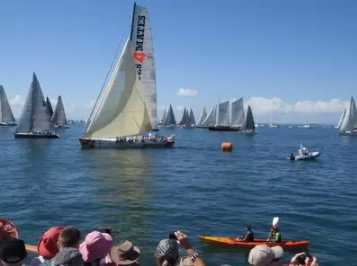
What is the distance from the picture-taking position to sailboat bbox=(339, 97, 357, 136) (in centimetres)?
14400

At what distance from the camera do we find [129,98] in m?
64.4

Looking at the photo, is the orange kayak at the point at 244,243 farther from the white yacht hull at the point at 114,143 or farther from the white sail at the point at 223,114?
the white sail at the point at 223,114

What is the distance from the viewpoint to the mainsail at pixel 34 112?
294ft

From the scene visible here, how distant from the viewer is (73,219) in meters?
23.8

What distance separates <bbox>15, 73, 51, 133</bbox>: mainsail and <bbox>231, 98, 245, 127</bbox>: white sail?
85422mm

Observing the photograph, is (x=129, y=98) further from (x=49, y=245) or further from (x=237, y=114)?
(x=237, y=114)

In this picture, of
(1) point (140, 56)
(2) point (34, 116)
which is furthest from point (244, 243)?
(2) point (34, 116)

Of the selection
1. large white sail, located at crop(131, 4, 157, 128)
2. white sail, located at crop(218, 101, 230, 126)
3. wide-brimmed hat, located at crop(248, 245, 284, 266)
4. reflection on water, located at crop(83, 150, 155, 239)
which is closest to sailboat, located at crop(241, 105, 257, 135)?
white sail, located at crop(218, 101, 230, 126)

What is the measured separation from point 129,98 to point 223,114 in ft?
353

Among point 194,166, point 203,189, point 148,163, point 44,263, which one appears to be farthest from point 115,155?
point 44,263

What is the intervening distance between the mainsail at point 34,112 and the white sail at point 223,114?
294 feet

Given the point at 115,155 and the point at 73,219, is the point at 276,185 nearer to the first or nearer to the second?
the point at 73,219

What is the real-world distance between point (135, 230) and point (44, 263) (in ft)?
53.1

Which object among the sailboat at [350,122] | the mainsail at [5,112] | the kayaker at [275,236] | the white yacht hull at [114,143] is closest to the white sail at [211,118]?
the sailboat at [350,122]
